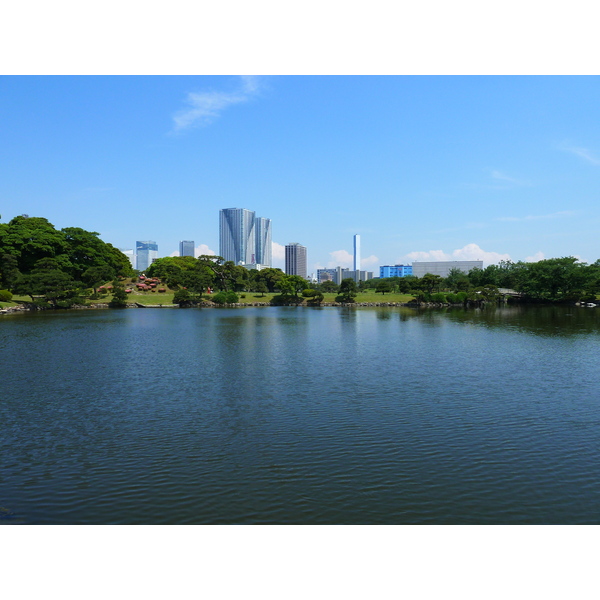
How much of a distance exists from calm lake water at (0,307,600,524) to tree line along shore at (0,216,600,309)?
40769 millimetres

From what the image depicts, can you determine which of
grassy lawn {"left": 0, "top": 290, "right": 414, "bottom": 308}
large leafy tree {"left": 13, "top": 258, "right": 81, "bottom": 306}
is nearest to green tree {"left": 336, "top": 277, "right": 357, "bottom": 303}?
grassy lawn {"left": 0, "top": 290, "right": 414, "bottom": 308}

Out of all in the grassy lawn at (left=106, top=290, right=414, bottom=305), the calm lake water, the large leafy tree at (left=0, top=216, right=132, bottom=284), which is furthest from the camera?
the grassy lawn at (left=106, top=290, right=414, bottom=305)

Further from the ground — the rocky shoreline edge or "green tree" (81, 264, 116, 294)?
"green tree" (81, 264, 116, 294)

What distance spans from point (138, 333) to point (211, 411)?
22357mm

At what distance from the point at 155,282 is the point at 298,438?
7291cm

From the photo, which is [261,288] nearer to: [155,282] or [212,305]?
[212,305]

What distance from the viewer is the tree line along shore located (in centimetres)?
5994

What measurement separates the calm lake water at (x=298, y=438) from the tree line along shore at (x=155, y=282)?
40.8 m

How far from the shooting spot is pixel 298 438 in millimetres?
11188

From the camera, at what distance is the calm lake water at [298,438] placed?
7836mm

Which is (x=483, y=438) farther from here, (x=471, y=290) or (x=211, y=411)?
(x=471, y=290)

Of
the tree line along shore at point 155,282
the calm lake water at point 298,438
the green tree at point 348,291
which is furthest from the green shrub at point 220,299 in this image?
the calm lake water at point 298,438

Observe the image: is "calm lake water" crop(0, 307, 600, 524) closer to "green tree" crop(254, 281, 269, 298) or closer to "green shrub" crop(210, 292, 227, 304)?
"green shrub" crop(210, 292, 227, 304)
